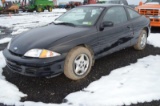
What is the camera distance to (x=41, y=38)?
4.44 metres

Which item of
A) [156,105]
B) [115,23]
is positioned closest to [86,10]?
[115,23]

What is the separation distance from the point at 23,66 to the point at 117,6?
10.1 ft

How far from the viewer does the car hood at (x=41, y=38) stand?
4.19 m

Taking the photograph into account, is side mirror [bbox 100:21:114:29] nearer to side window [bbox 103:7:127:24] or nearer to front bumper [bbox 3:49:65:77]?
side window [bbox 103:7:127:24]

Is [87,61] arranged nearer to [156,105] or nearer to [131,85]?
[131,85]

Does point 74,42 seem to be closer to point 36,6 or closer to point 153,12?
point 153,12

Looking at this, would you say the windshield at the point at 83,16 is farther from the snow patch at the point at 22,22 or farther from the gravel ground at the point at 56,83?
the snow patch at the point at 22,22

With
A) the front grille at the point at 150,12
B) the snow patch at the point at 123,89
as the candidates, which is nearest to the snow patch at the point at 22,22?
the front grille at the point at 150,12

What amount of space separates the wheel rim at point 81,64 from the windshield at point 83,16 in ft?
2.78

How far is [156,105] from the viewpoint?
3545 millimetres

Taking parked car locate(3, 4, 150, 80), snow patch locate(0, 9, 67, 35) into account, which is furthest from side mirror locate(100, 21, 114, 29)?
snow patch locate(0, 9, 67, 35)

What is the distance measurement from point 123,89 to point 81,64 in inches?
39.2

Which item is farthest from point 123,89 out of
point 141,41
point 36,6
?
point 36,6

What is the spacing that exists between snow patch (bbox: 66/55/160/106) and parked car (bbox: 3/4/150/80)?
54 centimetres
